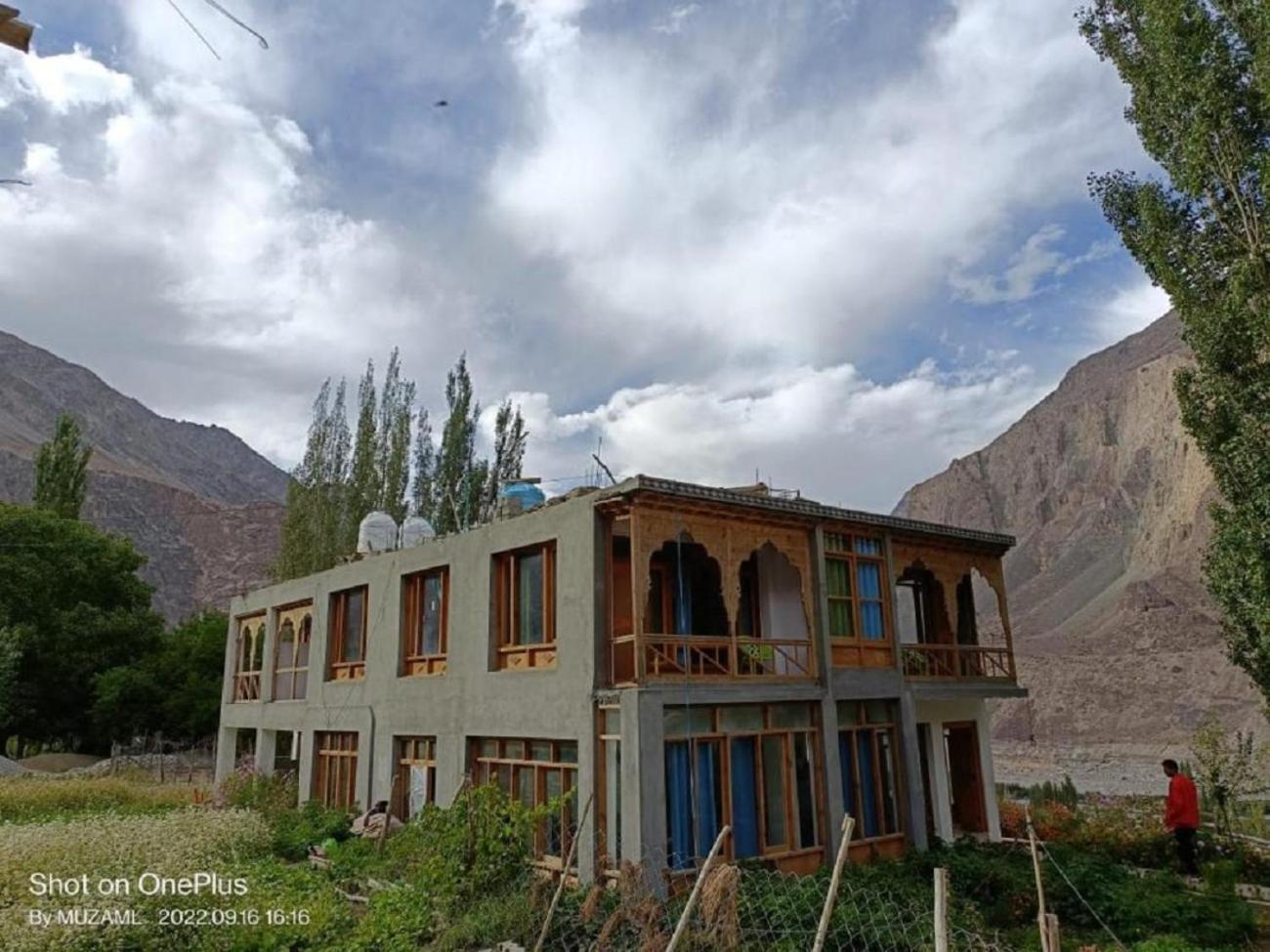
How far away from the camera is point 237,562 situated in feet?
290

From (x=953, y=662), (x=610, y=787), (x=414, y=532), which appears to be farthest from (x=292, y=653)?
(x=953, y=662)

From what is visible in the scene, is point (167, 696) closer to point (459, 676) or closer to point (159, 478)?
point (459, 676)

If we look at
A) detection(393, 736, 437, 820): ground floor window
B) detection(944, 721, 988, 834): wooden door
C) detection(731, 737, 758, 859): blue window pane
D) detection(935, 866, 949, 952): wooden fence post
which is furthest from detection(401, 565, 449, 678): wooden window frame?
detection(935, 866, 949, 952): wooden fence post

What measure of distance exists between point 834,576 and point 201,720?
25676mm

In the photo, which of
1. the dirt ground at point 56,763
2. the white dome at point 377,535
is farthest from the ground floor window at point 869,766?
the dirt ground at point 56,763

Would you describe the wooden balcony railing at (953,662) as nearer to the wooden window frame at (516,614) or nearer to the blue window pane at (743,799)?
the blue window pane at (743,799)

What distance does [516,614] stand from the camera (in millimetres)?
13711

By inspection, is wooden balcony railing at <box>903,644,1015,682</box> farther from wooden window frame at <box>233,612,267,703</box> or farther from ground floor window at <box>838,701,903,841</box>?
wooden window frame at <box>233,612,267,703</box>

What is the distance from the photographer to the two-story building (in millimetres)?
11633

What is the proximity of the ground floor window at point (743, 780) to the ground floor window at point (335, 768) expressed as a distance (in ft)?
26.8

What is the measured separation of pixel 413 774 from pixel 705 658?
6.45m

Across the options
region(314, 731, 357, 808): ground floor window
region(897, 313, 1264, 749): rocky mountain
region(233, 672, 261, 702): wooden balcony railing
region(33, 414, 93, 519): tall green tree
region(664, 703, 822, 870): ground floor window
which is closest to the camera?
region(664, 703, 822, 870): ground floor window

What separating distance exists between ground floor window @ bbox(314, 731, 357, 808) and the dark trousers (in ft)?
47.3

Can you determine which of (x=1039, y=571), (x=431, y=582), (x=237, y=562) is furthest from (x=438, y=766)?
(x=237, y=562)
